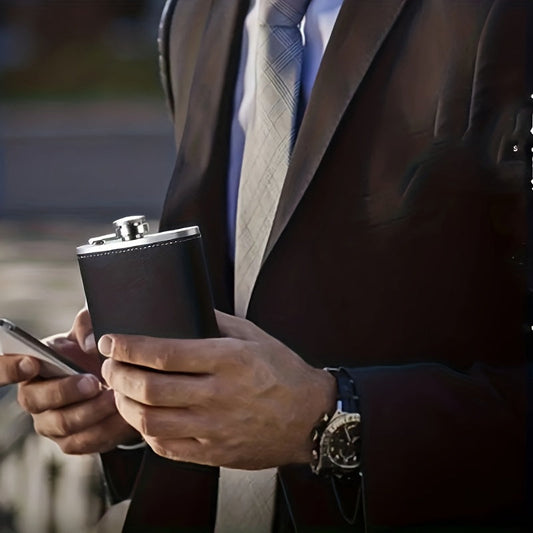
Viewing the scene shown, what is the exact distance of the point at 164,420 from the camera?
2.74 ft

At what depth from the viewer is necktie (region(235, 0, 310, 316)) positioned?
3.26 feet

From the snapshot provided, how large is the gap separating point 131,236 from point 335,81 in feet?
0.89

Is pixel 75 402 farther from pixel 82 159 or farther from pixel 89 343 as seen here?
pixel 82 159

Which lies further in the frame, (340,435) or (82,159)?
(82,159)

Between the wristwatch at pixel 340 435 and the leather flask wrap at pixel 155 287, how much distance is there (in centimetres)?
15

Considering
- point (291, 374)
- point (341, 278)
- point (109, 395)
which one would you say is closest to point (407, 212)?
point (341, 278)

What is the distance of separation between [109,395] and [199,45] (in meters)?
0.46

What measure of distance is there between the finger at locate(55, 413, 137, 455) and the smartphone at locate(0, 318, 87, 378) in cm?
7

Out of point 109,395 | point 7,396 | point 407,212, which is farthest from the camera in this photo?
point 7,396

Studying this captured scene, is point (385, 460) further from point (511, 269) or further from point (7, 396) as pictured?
point (7, 396)

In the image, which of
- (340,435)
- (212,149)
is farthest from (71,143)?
(340,435)

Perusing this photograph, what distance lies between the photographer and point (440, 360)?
3.11 feet

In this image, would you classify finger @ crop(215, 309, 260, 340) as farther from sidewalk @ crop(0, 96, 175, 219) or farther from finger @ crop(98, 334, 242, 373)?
sidewalk @ crop(0, 96, 175, 219)

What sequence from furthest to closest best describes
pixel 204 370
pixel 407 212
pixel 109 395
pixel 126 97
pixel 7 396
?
1. pixel 126 97
2. pixel 7 396
3. pixel 109 395
4. pixel 407 212
5. pixel 204 370
